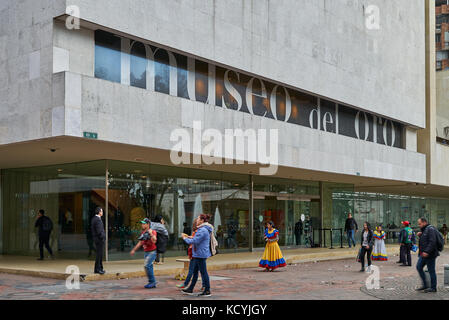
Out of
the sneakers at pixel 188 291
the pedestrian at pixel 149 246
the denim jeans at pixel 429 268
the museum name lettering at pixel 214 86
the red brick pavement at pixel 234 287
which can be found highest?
the museum name lettering at pixel 214 86

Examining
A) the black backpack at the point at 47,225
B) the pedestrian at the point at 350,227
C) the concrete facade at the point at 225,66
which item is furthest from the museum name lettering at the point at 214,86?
the black backpack at the point at 47,225

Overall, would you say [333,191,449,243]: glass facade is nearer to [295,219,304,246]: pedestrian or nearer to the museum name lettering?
[295,219,304,246]: pedestrian

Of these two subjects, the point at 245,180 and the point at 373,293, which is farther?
the point at 245,180

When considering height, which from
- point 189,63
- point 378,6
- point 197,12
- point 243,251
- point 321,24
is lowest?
point 243,251

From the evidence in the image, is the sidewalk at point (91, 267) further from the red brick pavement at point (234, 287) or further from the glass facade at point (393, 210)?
the glass facade at point (393, 210)

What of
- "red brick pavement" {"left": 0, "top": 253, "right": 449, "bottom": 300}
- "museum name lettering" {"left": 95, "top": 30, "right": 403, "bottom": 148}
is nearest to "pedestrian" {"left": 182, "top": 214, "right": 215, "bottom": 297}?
"red brick pavement" {"left": 0, "top": 253, "right": 449, "bottom": 300}

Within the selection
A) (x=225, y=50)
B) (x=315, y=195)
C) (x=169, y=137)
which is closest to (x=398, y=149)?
(x=315, y=195)

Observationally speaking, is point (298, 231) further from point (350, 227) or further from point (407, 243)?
point (407, 243)

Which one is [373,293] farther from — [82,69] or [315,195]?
[315,195]

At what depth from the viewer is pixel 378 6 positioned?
31578 millimetres

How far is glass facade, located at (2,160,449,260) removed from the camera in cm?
2047

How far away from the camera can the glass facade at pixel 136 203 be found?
2047 centimetres

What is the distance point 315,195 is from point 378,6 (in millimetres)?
11165

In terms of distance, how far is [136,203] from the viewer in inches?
834
